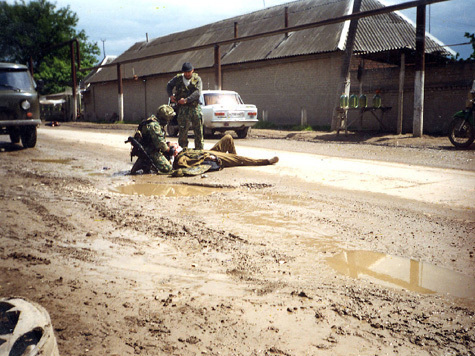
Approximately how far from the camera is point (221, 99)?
617 inches

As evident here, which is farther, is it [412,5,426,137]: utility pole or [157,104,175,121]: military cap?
[412,5,426,137]: utility pole

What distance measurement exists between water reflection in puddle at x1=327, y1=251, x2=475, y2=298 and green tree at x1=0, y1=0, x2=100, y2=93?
5087cm

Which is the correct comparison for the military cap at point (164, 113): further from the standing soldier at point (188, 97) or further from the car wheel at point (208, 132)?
the car wheel at point (208, 132)

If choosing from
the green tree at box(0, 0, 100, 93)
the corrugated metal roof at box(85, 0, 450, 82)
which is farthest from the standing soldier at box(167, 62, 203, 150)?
the green tree at box(0, 0, 100, 93)

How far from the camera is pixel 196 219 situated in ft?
14.5

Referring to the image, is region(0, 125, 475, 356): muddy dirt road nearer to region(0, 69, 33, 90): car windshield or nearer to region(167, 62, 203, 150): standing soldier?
region(167, 62, 203, 150): standing soldier

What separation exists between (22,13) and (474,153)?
180ft

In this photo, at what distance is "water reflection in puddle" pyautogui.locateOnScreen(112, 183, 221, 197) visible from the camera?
19.0 feet

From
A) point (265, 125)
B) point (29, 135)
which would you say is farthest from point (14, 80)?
point (265, 125)

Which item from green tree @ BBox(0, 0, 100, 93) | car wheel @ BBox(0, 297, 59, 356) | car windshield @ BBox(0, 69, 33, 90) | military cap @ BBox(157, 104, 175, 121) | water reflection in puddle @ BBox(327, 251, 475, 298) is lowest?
water reflection in puddle @ BBox(327, 251, 475, 298)

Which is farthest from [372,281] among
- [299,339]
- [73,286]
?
[73,286]

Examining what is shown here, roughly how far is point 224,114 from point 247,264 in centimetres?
1207

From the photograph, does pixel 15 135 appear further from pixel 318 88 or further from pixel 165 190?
pixel 318 88

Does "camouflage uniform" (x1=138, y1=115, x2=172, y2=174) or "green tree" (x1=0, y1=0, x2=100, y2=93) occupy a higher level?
"green tree" (x1=0, y1=0, x2=100, y2=93)
